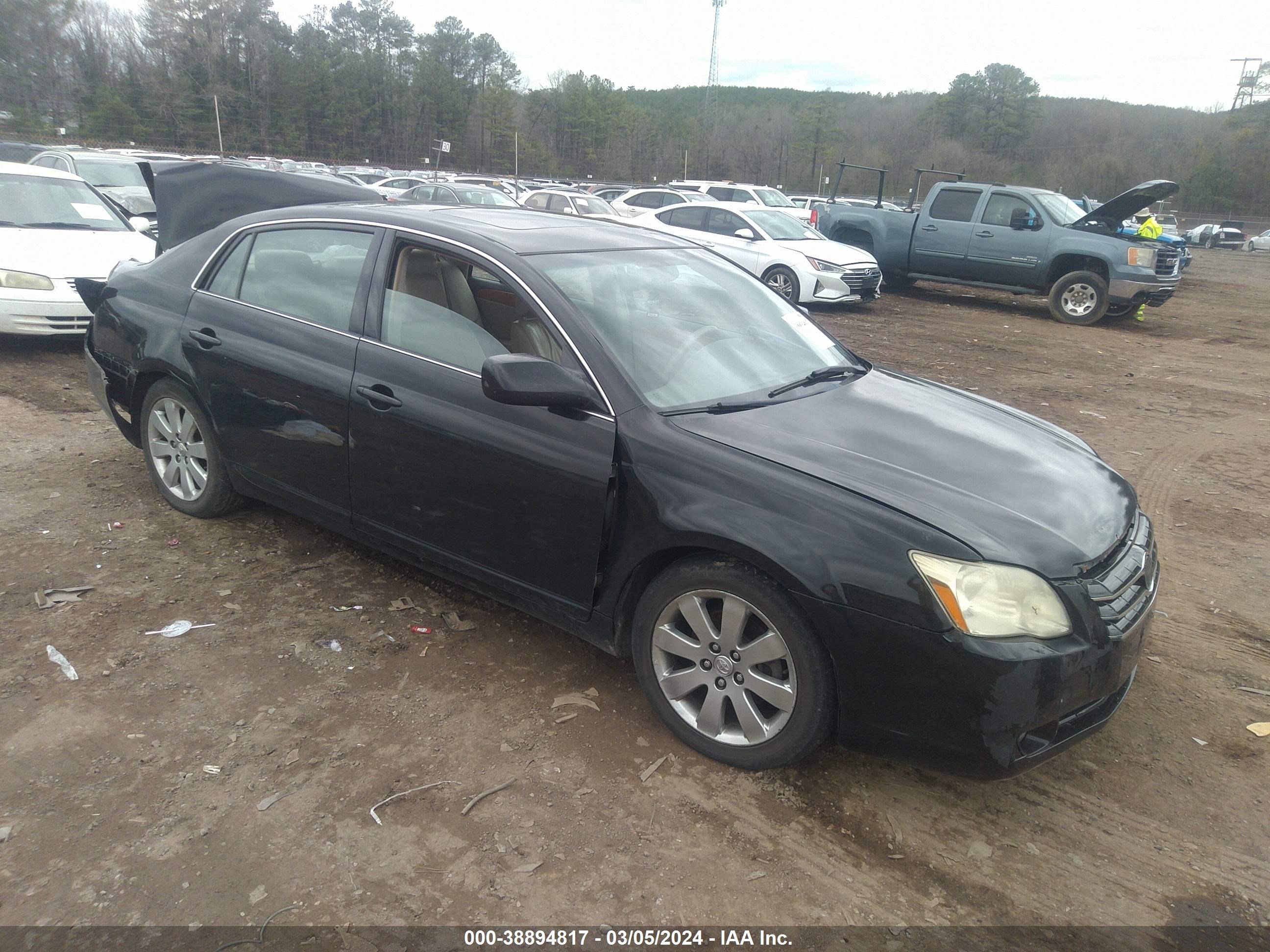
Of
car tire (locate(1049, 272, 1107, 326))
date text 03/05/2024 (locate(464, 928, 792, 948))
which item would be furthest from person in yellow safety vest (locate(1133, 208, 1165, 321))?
date text 03/05/2024 (locate(464, 928, 792, 948))

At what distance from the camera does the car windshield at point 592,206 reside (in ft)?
61.8

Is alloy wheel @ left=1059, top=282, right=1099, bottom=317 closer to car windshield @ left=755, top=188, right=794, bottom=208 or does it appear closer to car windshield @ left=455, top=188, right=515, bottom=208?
car windshield @ left=755, top=188, right=794, bottom=208

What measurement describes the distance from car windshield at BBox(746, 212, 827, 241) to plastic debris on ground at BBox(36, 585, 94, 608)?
11.8 meters

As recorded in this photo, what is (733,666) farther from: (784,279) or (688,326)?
(784,279)

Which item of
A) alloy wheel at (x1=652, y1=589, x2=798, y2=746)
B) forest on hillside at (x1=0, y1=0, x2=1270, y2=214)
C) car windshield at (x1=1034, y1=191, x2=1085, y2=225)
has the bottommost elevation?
alloy wheel at (x1=652, y1=589, x2=798, y2=746)

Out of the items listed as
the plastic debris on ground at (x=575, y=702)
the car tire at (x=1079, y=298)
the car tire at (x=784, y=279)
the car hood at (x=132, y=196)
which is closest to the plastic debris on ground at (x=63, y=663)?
the plastic debris on ground at (x=575, y=702)

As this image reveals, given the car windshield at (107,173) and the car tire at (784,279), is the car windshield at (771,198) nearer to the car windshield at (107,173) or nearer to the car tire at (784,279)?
the car tire at (784,279)

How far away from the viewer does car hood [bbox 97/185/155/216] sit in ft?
47.6

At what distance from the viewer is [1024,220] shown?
49.1ft

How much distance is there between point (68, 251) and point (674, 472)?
7696mm

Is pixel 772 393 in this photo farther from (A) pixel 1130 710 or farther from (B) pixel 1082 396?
(B) pixel 1082 396

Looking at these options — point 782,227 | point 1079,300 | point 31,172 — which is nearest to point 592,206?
point 782,227

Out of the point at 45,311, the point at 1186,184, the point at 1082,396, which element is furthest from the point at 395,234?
the point at 1186,184

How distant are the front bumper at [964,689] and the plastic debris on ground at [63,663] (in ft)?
9.08
